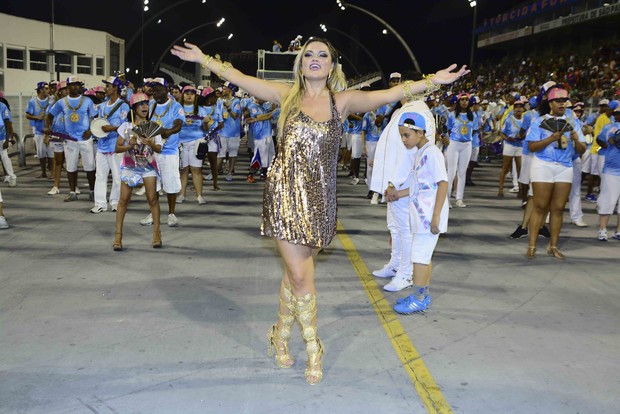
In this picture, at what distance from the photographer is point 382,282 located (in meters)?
6.97

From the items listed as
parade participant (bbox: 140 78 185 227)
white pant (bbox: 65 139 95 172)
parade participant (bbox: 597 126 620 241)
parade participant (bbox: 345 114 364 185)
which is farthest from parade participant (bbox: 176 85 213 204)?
parade participant (bbox: 597 126 620 241)

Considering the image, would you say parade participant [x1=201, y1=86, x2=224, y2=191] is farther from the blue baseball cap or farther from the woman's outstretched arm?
the woman's outstretched arm

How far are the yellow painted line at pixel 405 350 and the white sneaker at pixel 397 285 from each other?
0.10 metres

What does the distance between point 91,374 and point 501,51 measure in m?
70.7

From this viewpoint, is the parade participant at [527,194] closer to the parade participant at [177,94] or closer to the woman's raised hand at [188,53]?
the woman's raised hand at [188,53]

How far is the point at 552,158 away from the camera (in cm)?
794

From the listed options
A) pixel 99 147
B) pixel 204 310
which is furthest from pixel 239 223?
pixel 204 310

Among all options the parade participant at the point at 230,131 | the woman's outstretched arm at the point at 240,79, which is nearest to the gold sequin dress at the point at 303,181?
the woman's outstretched arm at the point at 240,79

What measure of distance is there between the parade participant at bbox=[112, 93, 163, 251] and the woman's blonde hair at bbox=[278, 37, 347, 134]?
4.03 metres

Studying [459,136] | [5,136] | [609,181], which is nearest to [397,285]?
[609,181]

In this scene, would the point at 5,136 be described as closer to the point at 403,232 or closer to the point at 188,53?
the point at 403,232

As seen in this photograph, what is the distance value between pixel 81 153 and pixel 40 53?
34.9 metres

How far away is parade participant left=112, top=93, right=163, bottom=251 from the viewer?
7953 millimetres

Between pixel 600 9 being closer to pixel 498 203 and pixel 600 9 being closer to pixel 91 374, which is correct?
pixel 498 203
